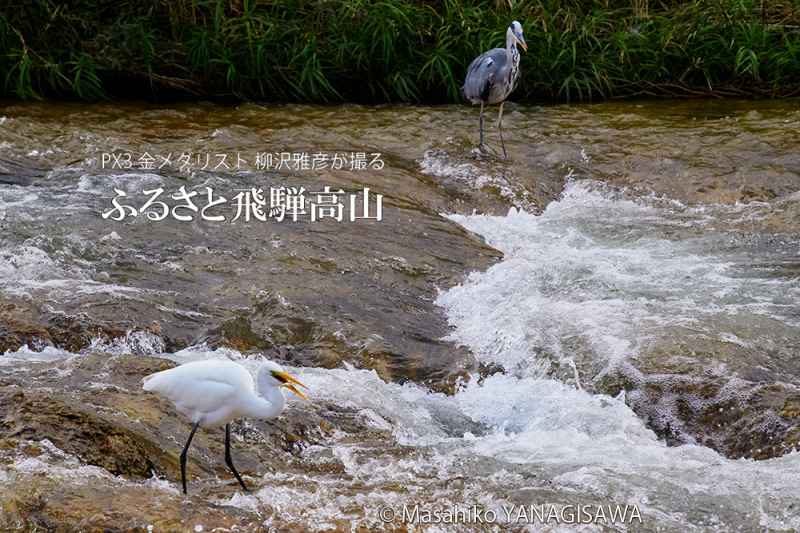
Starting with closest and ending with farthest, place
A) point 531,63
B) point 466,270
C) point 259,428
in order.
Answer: point 259,428, point 466,270, point 531,63

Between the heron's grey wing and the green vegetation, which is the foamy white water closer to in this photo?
the heron's grey wing

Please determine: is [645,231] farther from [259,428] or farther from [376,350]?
[259,428]

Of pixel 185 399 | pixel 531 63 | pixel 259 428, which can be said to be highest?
pixel 531 63

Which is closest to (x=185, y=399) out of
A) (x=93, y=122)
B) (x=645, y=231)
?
(x=645, y=231)

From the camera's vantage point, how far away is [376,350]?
5152 millimetres

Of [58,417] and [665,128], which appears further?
[665,128]

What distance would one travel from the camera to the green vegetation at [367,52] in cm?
991

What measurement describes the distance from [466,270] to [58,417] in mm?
2791

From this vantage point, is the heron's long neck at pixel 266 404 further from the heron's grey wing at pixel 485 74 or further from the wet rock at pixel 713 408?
the heron's grey wing at pixel 485 74

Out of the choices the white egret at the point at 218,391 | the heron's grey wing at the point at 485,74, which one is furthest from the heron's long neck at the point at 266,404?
the heron's grey wing at the point at 485,74

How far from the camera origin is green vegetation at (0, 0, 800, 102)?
32.5ft

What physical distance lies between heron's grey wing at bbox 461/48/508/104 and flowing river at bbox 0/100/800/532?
39cm

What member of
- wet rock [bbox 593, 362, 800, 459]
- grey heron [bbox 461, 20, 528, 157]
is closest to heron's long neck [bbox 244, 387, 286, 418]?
wet rock [bbox 593, 362, 800, 459]

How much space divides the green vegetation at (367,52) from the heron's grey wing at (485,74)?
1.48 meters
